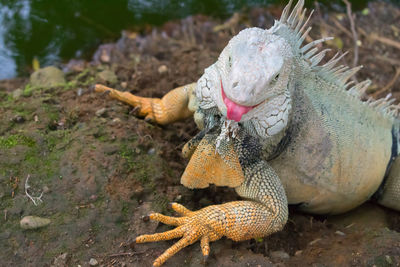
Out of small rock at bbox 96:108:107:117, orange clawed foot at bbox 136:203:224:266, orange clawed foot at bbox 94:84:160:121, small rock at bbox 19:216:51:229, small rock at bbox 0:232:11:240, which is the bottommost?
small rock at bbox 0:232:11:240

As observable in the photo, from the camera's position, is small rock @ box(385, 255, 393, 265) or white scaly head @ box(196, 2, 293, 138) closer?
white scaly head @ box(196, 2, 293, 138)

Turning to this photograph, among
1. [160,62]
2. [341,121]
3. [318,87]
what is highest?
[318,87]

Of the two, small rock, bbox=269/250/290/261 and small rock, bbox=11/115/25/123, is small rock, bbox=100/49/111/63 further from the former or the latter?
small rock, bbox=269/250/290/261

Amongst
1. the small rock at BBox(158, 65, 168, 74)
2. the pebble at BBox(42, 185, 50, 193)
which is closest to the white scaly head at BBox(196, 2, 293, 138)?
the pebble at BBox(42, 185, 50, 193)

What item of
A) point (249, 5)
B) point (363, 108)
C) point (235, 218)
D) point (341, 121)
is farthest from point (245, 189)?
point (249, 5)

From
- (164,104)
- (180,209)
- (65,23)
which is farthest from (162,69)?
(180,209)

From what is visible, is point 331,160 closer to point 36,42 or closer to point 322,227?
point 322,227
